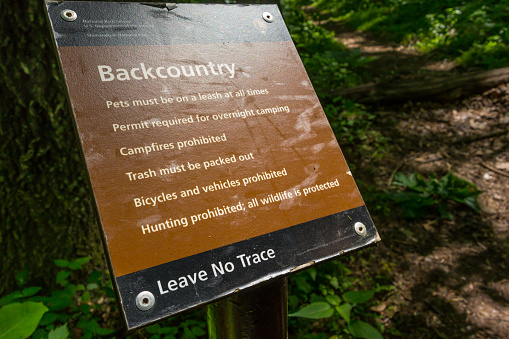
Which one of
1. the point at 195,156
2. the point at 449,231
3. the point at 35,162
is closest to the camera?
the point at 195,156

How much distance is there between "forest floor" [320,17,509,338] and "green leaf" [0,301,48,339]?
191 centimetres

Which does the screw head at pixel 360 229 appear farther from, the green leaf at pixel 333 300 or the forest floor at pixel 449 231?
the forest floor at pixel 449 231

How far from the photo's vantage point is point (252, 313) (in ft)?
3.72

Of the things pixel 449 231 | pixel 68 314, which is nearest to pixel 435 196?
pixel 449 231

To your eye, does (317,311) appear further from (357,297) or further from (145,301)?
(145,301)

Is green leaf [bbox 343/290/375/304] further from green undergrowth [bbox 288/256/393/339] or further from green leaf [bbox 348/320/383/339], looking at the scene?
green leaf [bbox 348/320/383/339]

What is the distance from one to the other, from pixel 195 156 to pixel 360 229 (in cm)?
60

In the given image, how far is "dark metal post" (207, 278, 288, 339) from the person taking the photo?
1.12m

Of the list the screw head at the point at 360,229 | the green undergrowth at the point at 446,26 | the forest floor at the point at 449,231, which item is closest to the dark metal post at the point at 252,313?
the screw head at the point at 360,229

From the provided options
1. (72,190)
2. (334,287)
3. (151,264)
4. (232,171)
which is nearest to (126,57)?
(232,171)

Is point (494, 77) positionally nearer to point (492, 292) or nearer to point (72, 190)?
point (492, 292)

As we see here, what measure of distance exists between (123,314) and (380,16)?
825cm

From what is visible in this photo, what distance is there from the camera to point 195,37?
1201 mm

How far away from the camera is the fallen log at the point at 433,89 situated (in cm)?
402
